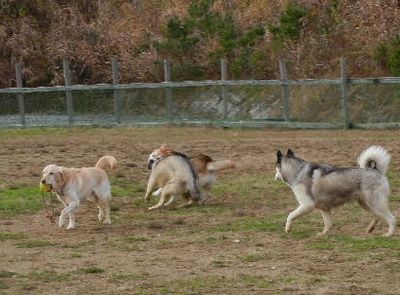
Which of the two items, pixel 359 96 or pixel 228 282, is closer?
pixel 228 282

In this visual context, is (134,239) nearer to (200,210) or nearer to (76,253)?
(76,253)

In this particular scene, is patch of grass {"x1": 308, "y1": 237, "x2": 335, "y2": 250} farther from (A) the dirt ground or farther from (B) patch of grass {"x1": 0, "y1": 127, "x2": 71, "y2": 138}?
(B) patch of grass {"x1": 0, "y1": 127, "x2": 71, "y2": 138}

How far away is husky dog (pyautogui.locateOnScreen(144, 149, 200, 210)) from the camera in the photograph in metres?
12.7

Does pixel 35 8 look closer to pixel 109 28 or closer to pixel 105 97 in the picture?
pixel 109 28

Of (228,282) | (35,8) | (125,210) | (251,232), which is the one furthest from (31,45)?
(228,282)

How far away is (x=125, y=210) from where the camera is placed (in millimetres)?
12508

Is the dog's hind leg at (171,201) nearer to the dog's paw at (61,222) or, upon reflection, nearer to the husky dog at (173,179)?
the husky dog at (173,179)

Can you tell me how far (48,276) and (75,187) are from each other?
2794mm

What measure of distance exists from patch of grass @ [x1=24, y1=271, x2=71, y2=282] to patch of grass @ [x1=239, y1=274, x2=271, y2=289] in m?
1.45

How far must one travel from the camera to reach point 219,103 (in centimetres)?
2459

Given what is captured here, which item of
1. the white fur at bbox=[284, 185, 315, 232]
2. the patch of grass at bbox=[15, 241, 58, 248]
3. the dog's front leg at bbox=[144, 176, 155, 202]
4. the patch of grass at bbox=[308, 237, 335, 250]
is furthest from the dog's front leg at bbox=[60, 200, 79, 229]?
the patch of grass at bbox=[308, 237, 335, 250]

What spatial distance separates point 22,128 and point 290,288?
19.1m

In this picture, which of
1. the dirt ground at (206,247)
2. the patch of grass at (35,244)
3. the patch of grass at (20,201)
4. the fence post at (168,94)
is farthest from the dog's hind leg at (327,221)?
the fence post at (168,94)

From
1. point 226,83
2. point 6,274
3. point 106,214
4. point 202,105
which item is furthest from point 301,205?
point 202,105
